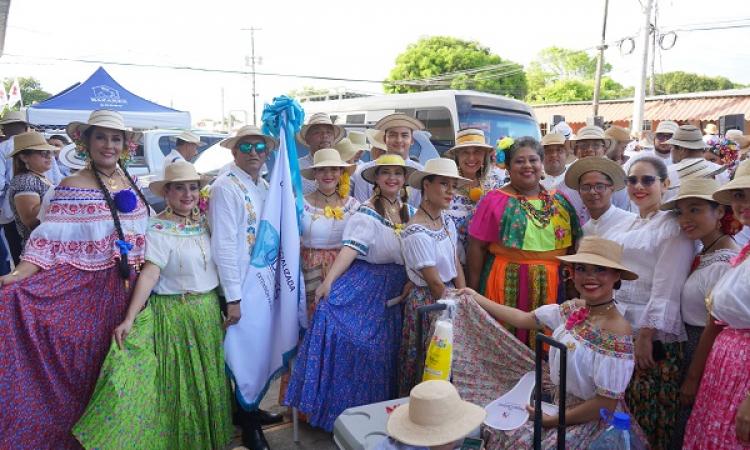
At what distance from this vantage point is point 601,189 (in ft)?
10.9

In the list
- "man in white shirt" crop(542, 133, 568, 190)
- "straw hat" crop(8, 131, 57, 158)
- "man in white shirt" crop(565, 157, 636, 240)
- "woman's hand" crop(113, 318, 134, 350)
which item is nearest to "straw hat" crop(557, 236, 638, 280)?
"man in white shirt" crop(565, 157, 636, 240)

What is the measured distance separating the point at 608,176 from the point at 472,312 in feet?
4.29

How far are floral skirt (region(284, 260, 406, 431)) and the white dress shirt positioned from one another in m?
0.56

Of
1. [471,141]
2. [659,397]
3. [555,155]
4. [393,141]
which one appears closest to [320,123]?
[393,141]

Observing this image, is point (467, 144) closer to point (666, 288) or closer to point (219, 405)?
point (666, 288)

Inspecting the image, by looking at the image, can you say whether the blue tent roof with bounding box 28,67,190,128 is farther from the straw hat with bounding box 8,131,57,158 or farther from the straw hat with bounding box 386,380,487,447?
the straw hat with bounding box 386,380,487,447

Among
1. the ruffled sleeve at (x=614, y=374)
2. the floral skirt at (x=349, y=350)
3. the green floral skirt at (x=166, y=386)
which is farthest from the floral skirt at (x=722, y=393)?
the green floral skirt at (x=166, y=386)

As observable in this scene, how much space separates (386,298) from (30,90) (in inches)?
2318

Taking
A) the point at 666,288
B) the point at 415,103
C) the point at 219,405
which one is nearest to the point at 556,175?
the point at 666,288

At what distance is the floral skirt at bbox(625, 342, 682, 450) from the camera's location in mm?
2615

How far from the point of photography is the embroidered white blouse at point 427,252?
317cm

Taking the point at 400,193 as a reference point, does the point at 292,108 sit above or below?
above

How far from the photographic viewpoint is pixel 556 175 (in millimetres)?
5258

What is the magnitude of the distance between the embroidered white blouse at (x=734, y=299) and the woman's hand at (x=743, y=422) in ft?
0.96
